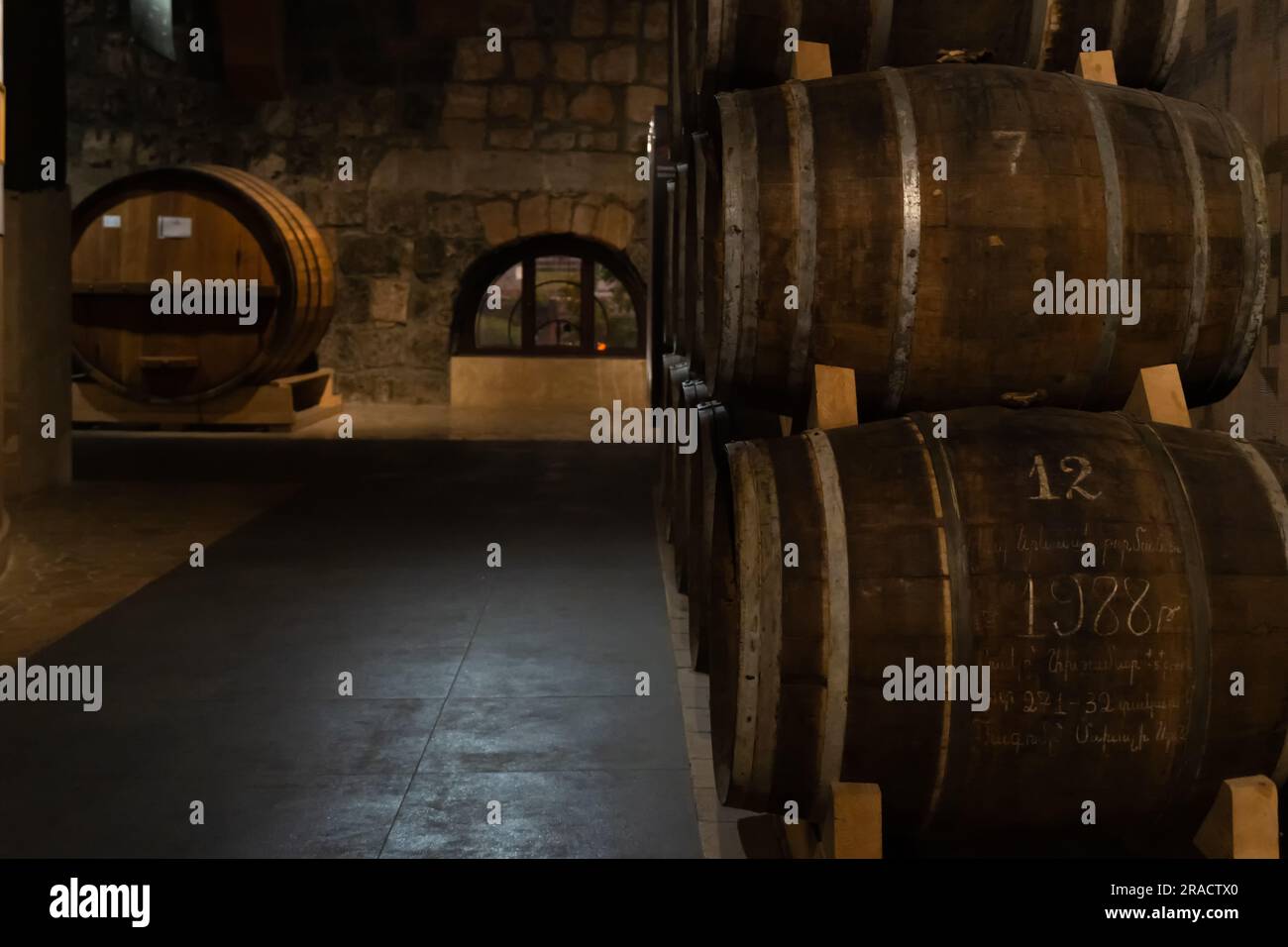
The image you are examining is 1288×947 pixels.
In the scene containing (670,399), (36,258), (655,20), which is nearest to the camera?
(670,399)

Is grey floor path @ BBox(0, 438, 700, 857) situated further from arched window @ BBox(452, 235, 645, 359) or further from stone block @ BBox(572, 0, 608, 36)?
stone block @ BBox(572, 0, 608, 36)

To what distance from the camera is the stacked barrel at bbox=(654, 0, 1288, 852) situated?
1.85 m

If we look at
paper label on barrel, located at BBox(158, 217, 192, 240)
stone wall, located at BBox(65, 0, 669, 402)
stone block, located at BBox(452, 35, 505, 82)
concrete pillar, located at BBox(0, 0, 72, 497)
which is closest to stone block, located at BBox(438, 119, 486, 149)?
A: stone wall, located at BBox(65, 0, 669, 402)

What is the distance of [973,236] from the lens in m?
2.12

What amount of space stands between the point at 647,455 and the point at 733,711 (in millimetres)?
5028

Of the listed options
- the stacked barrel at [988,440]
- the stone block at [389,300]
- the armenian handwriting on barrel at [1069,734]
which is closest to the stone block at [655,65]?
the stone block at [389,300]

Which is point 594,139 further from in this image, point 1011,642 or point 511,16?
point 1011,642

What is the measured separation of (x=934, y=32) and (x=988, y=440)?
2.94 ft

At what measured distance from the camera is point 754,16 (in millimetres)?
2484

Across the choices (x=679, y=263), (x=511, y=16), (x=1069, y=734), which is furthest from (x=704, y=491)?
(x=511, y=16)

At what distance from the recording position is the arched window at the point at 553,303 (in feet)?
32.3

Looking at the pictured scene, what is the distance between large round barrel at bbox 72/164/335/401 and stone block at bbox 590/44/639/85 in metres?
2.79

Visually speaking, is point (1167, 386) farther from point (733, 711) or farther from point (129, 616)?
point (129, 616)

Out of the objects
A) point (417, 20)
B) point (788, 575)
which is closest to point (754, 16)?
point (788, 575)
